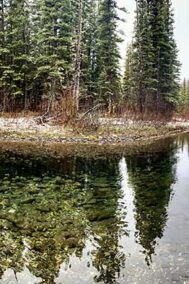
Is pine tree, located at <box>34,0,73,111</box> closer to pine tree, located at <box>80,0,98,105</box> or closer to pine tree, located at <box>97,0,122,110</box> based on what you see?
pine tree, located at <box>97,0,122,110</box>

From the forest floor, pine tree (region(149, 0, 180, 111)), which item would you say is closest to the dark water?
the forest floor

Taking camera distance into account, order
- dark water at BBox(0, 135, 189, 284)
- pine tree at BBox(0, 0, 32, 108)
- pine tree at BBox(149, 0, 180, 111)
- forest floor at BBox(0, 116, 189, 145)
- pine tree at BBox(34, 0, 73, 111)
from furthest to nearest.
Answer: pine tree at BBox(149, 0, 180, 111) < pine tree at BBox(0, 0, 32, 108) < pine tree at BBox(34, 0, 73, 111) < forest floor at BBox(0, 116, 189, 145) < dark water at BBox(0, 135, 189, 284)

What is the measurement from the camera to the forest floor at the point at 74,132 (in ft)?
70.9

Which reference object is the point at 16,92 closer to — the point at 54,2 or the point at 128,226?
the point at 54,2

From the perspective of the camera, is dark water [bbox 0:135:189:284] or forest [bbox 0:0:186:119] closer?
dark water [bbox 0:135:189:284]

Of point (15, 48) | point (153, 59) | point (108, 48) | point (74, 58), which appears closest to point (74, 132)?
point (74, 58)

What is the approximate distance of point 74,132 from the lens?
2281cm

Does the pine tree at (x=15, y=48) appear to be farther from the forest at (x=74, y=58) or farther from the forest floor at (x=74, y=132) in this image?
the forest floor at (x=74, y=132)

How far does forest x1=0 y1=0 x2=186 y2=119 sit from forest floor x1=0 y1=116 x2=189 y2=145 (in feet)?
5.16

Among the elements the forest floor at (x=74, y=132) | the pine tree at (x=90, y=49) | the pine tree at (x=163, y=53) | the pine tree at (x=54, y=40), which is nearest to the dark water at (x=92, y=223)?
the forest floor at (x=74, y=132)

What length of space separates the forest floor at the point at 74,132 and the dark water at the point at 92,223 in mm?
6390

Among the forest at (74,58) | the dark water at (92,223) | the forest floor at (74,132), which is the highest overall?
the forest at (74,58)

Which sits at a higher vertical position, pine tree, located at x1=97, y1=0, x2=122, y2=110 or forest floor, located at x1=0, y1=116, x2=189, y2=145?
pine tree, located at x1=97, y1=0, x2=122, y2=110

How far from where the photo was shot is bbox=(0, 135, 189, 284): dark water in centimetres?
616
